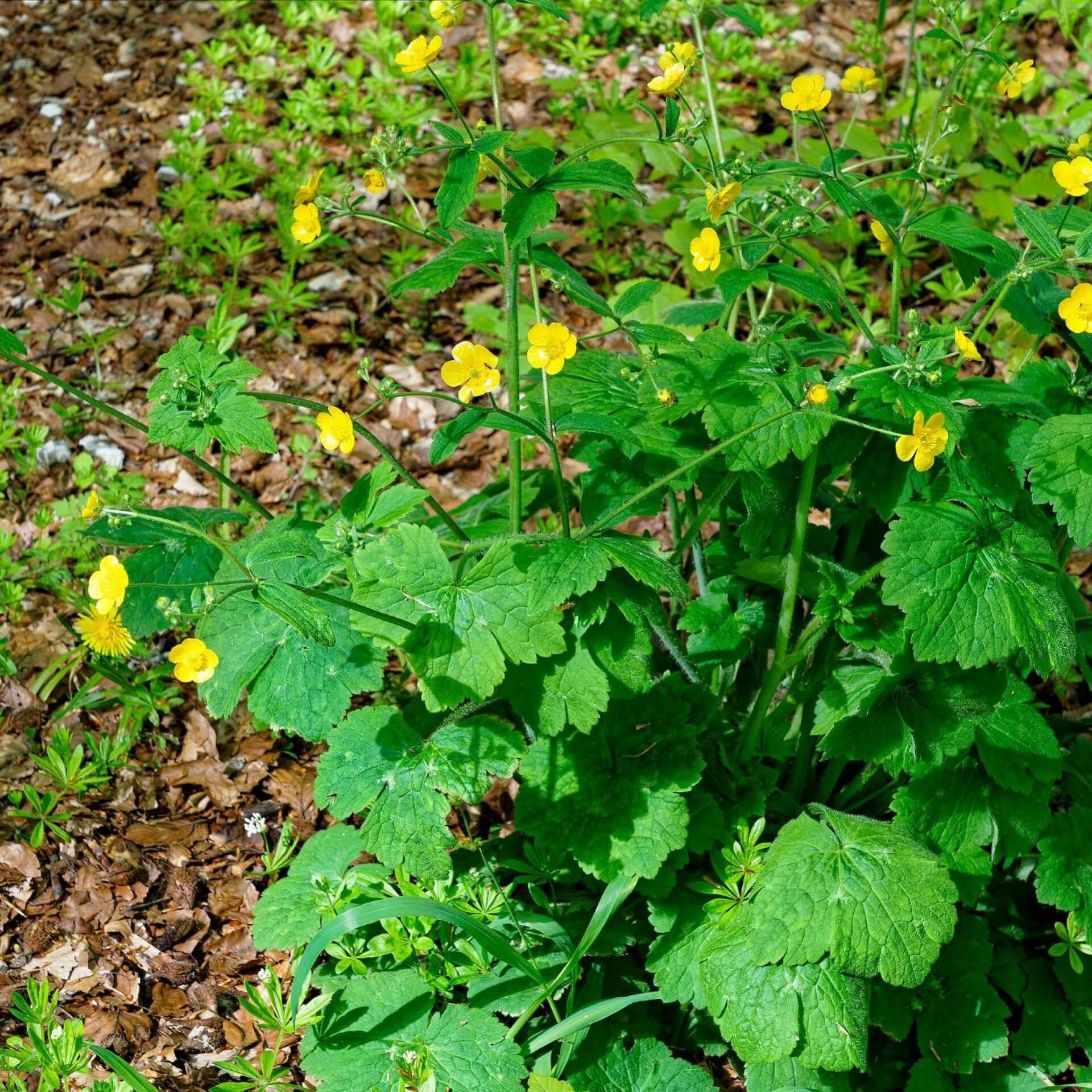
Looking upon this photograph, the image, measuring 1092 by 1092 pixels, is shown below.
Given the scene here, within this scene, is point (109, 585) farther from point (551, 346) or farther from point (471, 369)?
point (551, 346)

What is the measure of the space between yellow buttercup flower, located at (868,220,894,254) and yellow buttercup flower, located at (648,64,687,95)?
18.9 inches

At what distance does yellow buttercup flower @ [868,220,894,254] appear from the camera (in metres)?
2.16

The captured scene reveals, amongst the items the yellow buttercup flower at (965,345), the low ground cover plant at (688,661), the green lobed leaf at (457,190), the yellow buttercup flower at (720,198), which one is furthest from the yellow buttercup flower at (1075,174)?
the green lobed leaf at (457,190)

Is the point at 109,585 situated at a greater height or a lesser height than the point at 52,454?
greater

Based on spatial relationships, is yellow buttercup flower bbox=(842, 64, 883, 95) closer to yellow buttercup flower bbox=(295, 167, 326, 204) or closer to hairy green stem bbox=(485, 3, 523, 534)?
hairy green stem bbox=(485, 3, 523, 534)

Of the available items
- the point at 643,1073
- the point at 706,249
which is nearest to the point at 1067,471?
the point at 706,249

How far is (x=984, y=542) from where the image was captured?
1.96 metres

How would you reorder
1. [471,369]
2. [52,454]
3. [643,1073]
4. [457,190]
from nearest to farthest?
[457,190] → [471,369] → [643,1073] → [52,454]

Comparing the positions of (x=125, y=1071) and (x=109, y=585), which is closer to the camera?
(x=109, y=585)

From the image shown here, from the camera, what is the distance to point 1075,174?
1.88m

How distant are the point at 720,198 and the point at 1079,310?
0.63 m

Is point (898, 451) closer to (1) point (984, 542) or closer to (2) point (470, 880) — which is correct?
(1) point (984, 542)

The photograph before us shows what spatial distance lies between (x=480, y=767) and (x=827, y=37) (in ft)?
14.2

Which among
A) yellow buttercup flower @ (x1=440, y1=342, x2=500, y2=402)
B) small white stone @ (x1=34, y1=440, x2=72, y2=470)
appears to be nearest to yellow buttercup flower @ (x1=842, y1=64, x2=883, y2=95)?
yellow buttercup flower @ (x1=440, y1=342, x2=500, y2=402)
